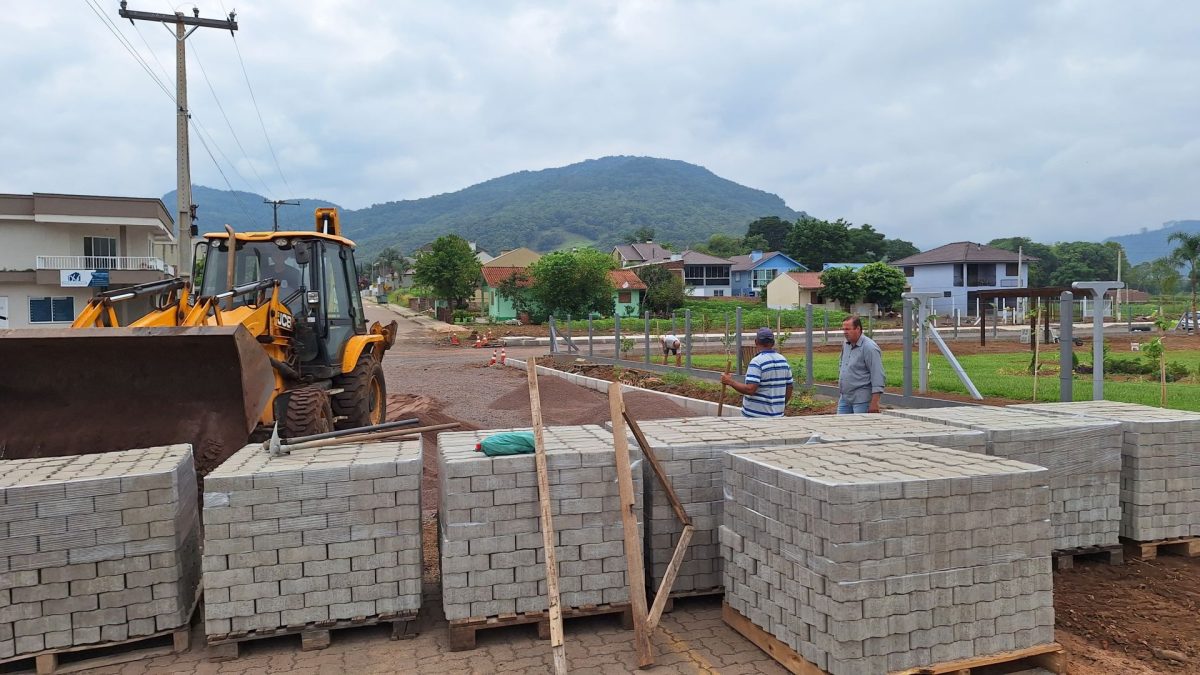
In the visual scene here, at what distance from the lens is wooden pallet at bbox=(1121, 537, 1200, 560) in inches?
233

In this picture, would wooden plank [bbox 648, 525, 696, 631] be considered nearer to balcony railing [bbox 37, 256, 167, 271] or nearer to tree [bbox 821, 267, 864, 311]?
balcony railing [bbox 37, 256, 167, 271]

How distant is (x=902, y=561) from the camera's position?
406 cm

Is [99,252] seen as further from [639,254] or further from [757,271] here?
[639,254]

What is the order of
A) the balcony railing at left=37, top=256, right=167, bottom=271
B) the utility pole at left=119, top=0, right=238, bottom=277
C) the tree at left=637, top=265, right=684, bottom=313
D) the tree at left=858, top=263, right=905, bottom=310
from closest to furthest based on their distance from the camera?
1. the utility pole at left=119, top=0, right=238, bottom=277
2. the balcony railing at left=37, top=256, right=167, bottom=271
3. the tree at left=858, top=263, right=905, bottom=310
4. the tree at left=637, top=265, right=684, bottom=313

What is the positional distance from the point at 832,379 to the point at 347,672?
14.7 metres

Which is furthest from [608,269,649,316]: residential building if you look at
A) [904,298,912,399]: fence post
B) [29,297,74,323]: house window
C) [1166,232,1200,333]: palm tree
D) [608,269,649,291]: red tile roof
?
[904,298,912,399]: fence post

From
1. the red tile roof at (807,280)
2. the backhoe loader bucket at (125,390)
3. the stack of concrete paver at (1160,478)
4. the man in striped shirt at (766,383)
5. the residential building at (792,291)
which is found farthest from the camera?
the red tile roof at (807,280)

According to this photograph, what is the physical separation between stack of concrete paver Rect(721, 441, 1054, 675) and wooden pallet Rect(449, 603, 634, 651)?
3.15 feet

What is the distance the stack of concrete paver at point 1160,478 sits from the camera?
19.4 ft

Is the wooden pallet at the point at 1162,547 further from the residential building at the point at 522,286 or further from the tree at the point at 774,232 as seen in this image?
the tree at the point at 774,232

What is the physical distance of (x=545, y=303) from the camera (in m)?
49.0

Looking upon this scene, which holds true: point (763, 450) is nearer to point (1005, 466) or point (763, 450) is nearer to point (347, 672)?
point (1005, 466)

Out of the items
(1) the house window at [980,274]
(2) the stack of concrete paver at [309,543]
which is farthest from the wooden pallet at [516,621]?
(1) the house window at [980,274]

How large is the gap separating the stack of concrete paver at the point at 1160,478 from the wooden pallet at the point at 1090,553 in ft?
0.71
